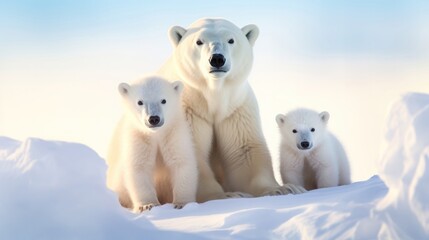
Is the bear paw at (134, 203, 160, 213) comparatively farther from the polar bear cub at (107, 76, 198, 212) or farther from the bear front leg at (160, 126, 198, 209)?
the bear front leg at (160, 126, 198, 209)

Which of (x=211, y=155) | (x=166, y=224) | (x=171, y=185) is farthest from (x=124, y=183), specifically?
(x=166, y=224)

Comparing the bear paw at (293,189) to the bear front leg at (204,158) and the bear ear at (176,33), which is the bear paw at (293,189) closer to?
the bear front leg at (204,158)

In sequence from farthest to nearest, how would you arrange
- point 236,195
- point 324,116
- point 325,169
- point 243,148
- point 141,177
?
point 324,116, point 325,169, point 243,148, point 236,195, point 141,177

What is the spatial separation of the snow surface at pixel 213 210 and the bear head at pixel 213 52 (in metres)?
1.35

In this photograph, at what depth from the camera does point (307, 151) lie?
24.7 ft

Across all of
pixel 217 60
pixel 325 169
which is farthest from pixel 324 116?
pixel 217 60

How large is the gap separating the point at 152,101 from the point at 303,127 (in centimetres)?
181

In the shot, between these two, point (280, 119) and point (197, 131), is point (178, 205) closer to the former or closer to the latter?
point (197, 131)

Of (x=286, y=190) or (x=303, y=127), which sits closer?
(x=286, y=190)

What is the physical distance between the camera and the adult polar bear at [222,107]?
22.3ft

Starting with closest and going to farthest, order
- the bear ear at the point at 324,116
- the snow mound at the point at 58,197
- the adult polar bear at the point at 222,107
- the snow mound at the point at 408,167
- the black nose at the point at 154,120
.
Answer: the snow mound at the point at 408,167 < the snow mound at the point at 58,197 < the black nose at the point at 154,120 < the adult polar bear at the point at 222,107 < the bear ear at the point at 324,116

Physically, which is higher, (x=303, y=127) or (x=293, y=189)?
(x=303, y=127)

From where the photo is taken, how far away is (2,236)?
16.2 feet

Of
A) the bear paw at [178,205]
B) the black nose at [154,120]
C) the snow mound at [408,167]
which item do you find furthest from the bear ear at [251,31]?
the snow mound at [408,167]
